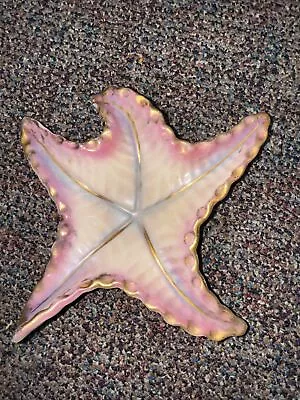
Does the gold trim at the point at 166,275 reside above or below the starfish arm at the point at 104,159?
below

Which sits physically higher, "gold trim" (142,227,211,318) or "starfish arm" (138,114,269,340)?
"starfish arm" (138,114,269,340)

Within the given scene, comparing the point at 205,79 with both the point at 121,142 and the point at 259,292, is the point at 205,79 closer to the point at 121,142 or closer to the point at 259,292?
the point at 121,142

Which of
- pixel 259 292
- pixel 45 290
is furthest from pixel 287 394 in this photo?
pixel 45 290

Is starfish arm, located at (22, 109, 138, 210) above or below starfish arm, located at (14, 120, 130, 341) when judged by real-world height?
above

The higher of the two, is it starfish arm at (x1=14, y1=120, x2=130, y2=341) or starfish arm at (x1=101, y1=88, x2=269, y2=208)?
starfish arm at (x1=101, y1=88, x2=269, y2=208)
